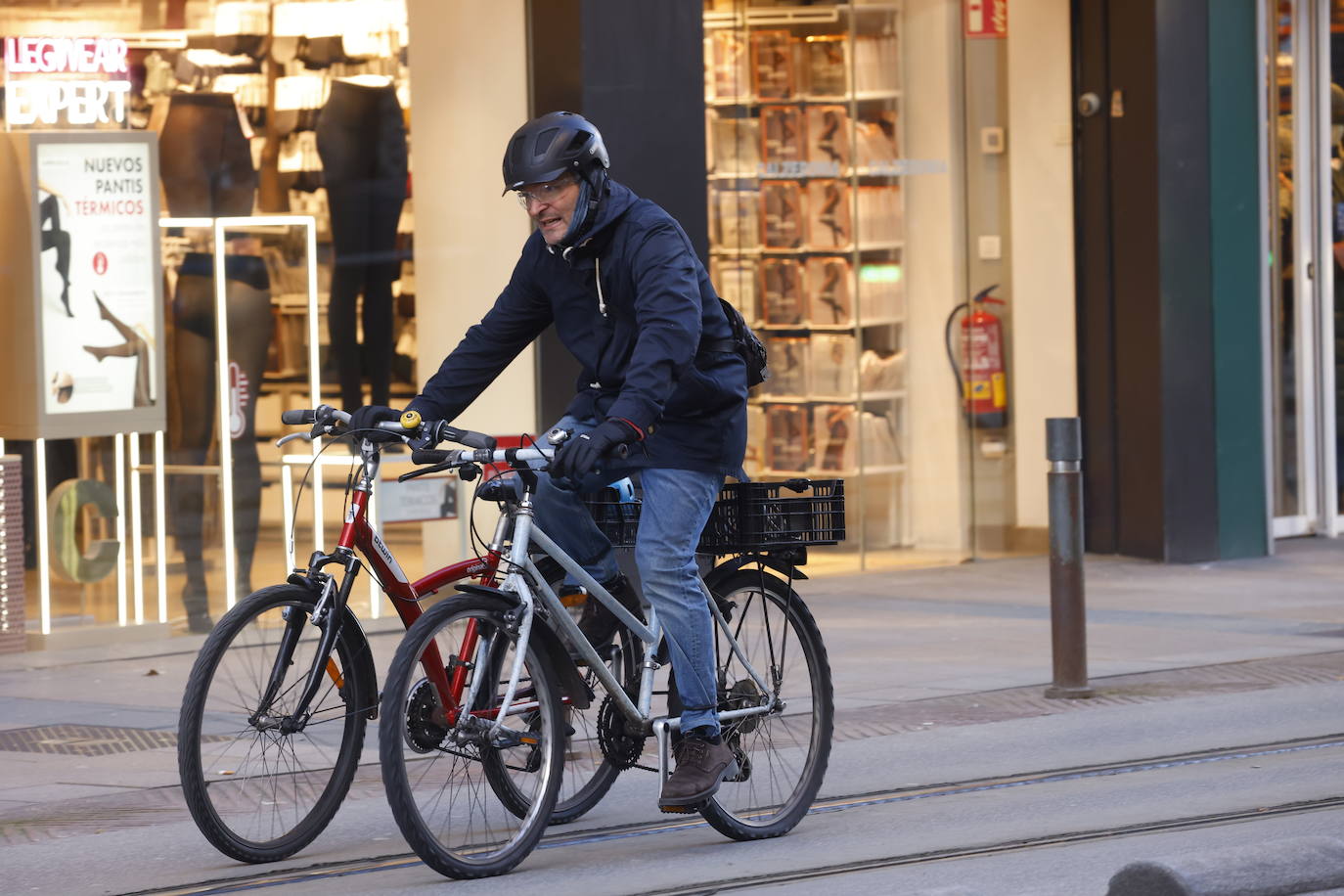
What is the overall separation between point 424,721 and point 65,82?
5543mm

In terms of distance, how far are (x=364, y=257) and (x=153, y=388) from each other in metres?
1.33

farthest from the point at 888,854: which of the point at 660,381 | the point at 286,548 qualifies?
the point at 286,548

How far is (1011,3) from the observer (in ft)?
43.4

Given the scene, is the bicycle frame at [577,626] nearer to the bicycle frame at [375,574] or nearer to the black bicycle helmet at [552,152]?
the bicycle frame at [375,574]

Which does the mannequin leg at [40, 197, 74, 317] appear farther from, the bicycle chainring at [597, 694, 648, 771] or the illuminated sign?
the bicycle chainring at [597, 694, 648, 771]

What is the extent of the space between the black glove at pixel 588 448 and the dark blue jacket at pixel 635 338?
4 centimetres

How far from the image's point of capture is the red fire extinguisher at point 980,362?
13.3 metres

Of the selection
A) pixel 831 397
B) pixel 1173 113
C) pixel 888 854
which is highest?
pixel 1173 113

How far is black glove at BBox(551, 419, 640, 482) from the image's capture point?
5.39 meters

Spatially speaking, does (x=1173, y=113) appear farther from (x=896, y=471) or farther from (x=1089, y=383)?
(x=896, y=471)

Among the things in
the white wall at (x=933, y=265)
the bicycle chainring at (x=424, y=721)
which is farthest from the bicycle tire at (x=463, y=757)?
the white wall at (x=933, y=265)

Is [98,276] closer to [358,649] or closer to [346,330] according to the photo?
[346,330]

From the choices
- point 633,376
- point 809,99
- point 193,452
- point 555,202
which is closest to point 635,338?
point 633,376

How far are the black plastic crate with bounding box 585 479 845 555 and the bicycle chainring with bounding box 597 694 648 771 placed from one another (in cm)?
44
